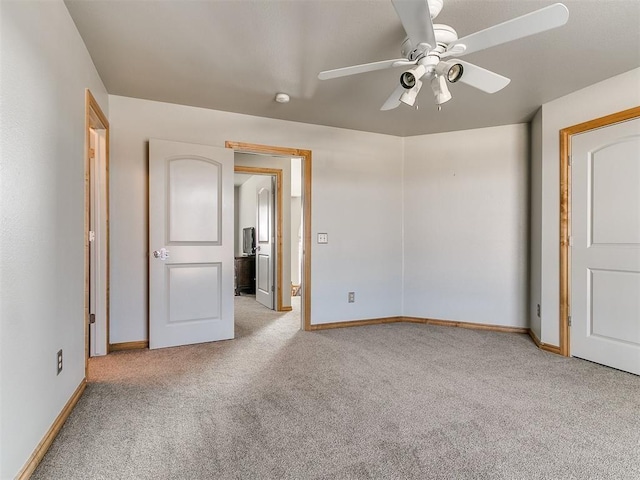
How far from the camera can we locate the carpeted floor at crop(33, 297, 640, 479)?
5.06 feet

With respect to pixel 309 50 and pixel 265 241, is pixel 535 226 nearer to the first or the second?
pixel 309 50

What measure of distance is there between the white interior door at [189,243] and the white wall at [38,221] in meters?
0.96

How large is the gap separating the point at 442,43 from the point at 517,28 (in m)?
0.45

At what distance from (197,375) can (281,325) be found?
5.44 ft

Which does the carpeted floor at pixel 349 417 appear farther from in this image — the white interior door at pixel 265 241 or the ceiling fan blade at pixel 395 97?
the white interior door at pixel 265 241

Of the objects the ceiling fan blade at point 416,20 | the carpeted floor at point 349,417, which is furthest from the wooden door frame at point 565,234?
the ceiling fan blade at point 416,20

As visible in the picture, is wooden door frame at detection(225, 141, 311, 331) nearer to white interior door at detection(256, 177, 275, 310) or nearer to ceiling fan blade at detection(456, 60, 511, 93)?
white interior door at detection(256, 177, 275, 310)

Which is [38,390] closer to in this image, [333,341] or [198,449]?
[198,449]

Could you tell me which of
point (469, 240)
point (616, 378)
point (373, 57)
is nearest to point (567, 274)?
point (616, 378)

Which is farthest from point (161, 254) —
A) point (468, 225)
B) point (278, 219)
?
point (468, 225)

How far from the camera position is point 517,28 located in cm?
152

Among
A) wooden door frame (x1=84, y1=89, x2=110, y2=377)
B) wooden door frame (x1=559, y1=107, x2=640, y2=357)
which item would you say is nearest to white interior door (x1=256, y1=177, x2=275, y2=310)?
wooden door frame (x1=84, y1=89, x2=110, y2=377)

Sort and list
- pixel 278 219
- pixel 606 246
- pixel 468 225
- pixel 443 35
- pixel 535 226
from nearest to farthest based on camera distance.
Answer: pixel 443 35
pixel 606 246
pixel 535 226
pixel 468 225
pixel 278 219

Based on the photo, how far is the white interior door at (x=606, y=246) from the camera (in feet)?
8.70
